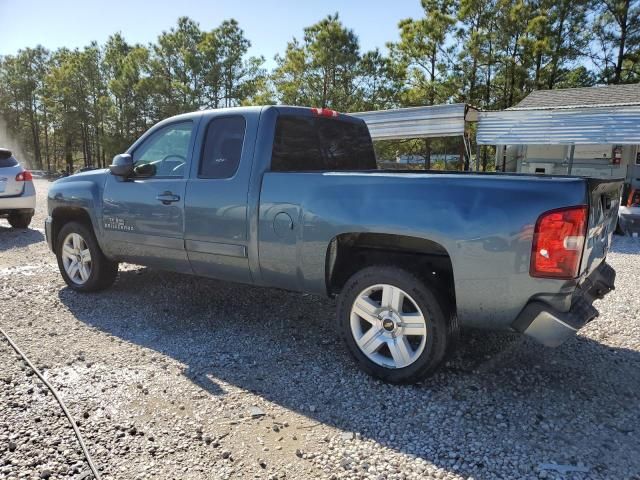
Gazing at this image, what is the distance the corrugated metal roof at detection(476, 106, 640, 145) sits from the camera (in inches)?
Result: 433

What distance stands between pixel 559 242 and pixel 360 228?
1212 mm

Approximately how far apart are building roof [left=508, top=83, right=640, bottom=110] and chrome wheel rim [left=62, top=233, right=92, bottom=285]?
43.9 feet

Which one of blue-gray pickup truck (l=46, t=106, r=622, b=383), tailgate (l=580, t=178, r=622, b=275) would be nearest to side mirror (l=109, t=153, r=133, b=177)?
blue-gray pickup truck (l=46, t=106, r=622, b=383)

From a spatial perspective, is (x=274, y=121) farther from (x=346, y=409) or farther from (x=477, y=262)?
(x=346, y=409)

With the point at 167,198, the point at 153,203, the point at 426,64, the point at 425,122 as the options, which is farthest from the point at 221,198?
the point at 426,64

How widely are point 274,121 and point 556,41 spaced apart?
1043 inches

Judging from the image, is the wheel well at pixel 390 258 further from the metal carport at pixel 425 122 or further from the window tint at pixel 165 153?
the metal carport at pixel 425 122

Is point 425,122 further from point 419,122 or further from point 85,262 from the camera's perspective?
point 85,262

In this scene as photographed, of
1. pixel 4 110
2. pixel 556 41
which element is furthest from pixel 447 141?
pixel 4 110

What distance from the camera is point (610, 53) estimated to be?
81.6 feet

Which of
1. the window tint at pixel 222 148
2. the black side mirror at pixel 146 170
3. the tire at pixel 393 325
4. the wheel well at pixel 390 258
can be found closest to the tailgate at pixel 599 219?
the wheel well at pixel 390 258

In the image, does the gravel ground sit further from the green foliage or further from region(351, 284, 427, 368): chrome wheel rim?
the green foliage

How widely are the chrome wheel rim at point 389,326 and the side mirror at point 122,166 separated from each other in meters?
2.68

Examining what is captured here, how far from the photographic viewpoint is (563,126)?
11.9 m
